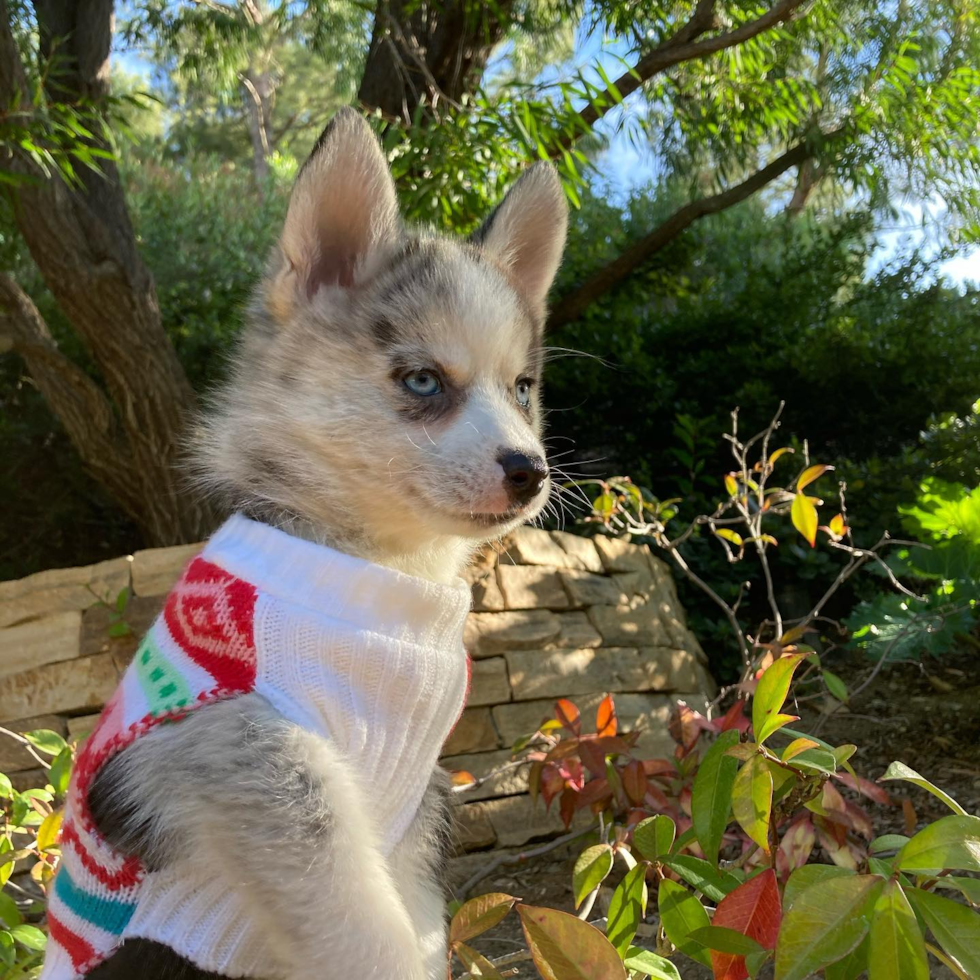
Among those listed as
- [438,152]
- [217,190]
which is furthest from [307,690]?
[217,190]

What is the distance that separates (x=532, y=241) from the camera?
7.18 feet

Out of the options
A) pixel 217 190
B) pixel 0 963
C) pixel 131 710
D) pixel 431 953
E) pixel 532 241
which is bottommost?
pixel 217 190

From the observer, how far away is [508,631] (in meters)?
3.73

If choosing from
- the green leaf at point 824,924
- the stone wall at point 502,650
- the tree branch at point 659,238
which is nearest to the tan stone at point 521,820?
the stone wall at point 502,650

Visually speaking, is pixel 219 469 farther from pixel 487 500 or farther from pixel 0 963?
pixel 0 963

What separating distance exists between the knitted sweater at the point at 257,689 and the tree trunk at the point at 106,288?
268 centimetres

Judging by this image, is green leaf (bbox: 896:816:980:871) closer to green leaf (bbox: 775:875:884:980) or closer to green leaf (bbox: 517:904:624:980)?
green leaf (bbox: 775:875:884:980)

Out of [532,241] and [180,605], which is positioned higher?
[532,241]

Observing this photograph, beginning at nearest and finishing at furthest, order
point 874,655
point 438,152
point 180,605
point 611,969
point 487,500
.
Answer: point 611,969
point 180,605
point 487,500
point 874,655
point 438,152

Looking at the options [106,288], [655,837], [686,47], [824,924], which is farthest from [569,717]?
[686,47]

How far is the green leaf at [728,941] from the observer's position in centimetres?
114

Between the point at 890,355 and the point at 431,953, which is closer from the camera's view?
the point at 431,953

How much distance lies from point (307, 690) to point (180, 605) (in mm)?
276

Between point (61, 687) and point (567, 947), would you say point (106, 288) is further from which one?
point (567, 947)
